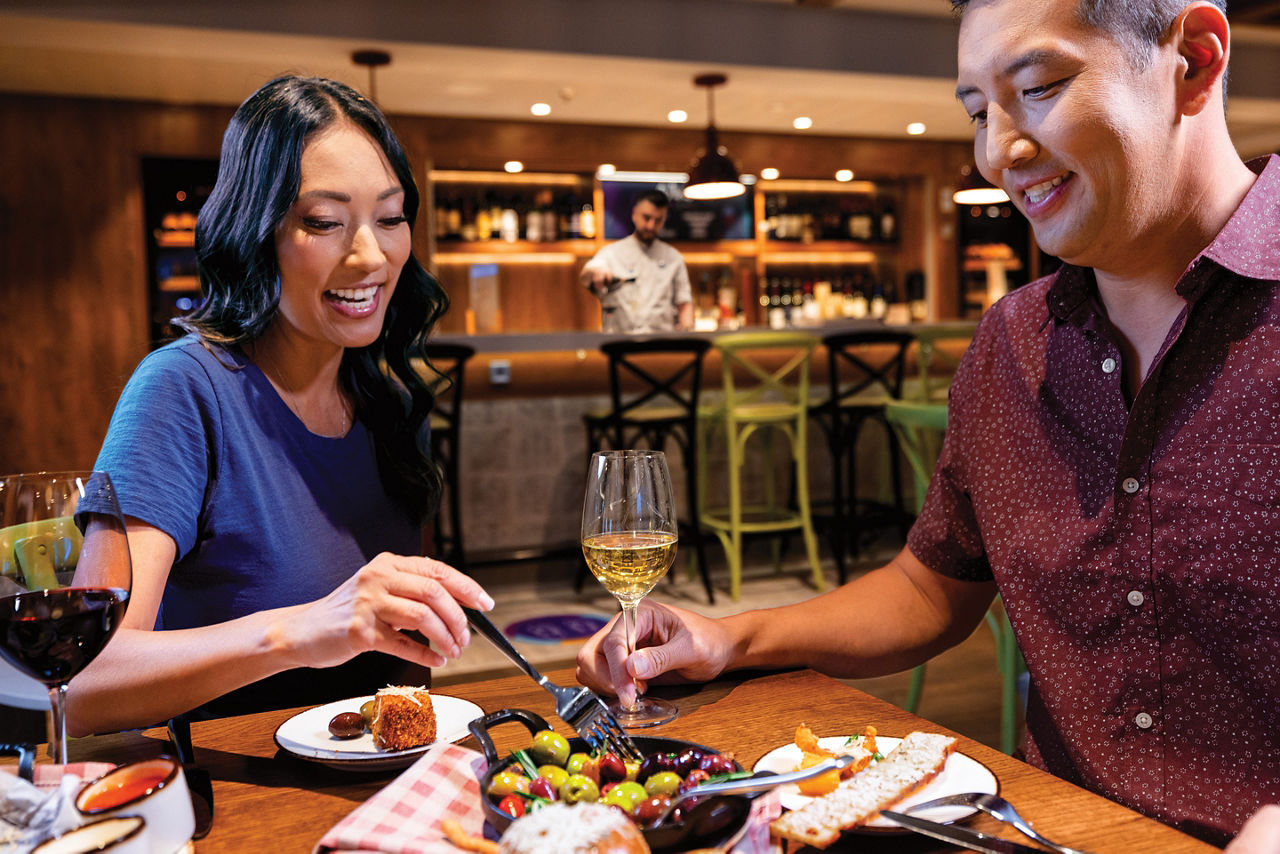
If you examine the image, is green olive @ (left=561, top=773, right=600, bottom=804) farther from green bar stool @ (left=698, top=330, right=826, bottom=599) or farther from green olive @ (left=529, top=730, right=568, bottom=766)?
green bar stool @ (left=698, top=330, right=826, bottom=599)

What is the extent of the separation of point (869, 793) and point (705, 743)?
0.25 m

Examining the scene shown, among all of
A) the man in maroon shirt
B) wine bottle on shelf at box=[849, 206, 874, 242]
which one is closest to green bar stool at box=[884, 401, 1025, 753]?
the man in maroon shirt

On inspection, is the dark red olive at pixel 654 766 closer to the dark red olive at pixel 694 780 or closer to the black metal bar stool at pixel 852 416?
the dark red olive at pixel 694 780

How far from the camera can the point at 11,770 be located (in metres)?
0.75

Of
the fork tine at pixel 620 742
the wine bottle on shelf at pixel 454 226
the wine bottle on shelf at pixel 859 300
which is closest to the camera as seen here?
the fork tine at pixel 620 742

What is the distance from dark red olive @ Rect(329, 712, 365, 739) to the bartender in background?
16.4 ft

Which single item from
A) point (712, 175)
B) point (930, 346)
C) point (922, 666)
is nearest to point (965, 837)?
point (922, 666)

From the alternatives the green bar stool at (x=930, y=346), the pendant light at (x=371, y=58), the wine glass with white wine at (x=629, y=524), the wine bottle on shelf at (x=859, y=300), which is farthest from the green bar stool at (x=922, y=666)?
the wine bottle on shelf at (x=859, y=300)

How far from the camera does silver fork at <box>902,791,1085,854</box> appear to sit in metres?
0.71

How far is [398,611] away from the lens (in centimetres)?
91

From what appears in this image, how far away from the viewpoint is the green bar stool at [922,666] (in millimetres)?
2420

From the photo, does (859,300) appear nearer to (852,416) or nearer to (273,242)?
(852,416)

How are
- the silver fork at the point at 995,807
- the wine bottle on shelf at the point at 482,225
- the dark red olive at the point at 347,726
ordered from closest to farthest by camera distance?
1. the silver fork at the point at 995,807
2. the dark red olive at the point at 347,726
3. the wine bottle on shelf at the point at 482,225

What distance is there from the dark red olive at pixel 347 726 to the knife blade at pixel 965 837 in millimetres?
535
